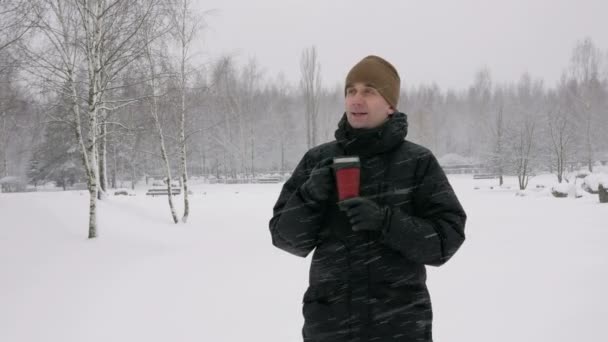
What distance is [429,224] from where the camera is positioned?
1.44 metres

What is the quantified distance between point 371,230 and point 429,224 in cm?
22

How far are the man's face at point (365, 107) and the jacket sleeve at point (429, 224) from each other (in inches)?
10.3

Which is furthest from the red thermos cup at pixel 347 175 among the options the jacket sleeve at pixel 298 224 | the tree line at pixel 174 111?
the tree line at pixel 174 111

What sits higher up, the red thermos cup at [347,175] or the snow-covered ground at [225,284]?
the red thermos cup at [347,175]

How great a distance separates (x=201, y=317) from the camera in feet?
15.6

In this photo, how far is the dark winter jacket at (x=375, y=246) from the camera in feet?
4.90

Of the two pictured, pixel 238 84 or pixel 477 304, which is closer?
pixel 477 304

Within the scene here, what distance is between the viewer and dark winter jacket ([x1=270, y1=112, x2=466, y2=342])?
1493 millimetres

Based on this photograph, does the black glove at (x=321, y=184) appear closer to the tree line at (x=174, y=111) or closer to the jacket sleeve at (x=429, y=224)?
the jacket sleeve at (x=429, y=224)

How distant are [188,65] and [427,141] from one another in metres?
41.9

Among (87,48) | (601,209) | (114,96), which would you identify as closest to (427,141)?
(601,209)

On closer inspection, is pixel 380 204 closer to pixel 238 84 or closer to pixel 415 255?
pixel 415 255

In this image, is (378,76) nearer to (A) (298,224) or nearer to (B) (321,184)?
(B) (321,184)

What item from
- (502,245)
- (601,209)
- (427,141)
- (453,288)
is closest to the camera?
(453,288)
